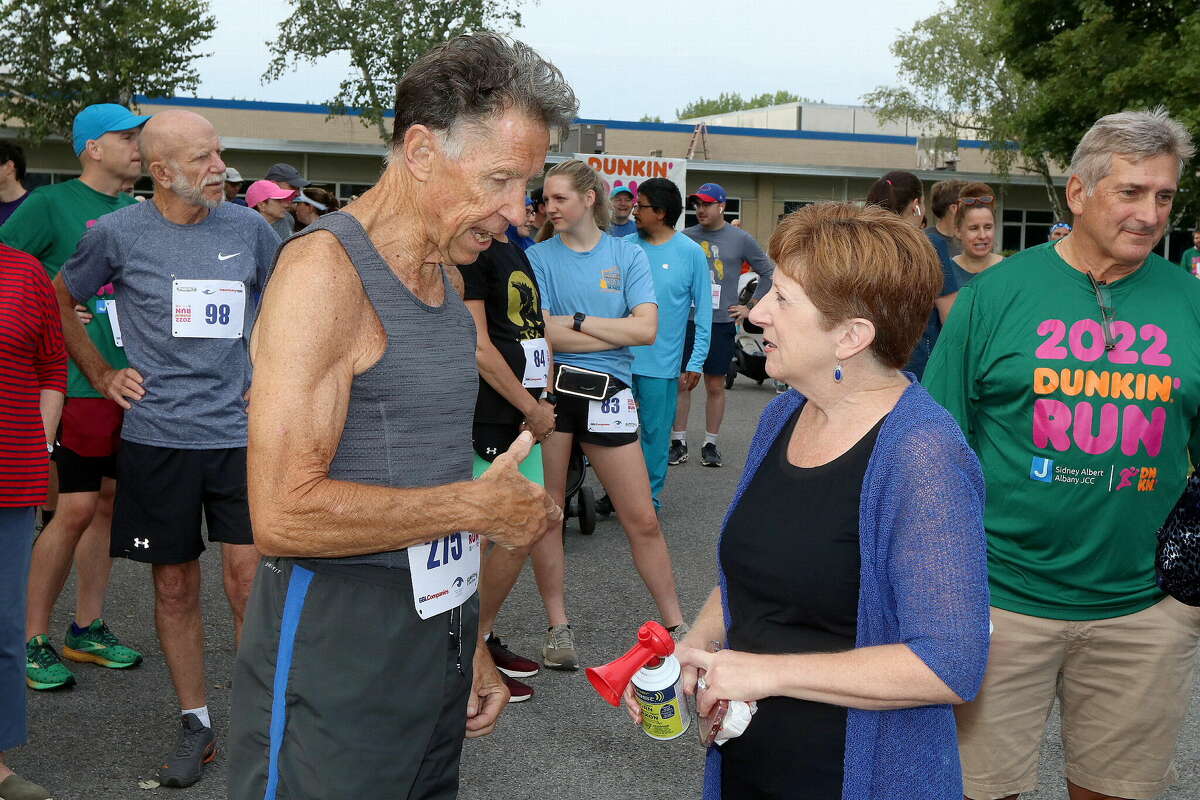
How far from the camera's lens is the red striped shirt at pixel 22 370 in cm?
378

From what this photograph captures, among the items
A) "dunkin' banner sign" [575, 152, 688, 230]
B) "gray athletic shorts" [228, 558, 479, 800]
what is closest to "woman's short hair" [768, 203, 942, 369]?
"gray athletic shorts" [228, 558, 479, 800]

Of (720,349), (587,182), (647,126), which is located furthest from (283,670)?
(647,126)

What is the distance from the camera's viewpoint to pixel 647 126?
4306cm

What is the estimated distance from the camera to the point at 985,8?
164 feet

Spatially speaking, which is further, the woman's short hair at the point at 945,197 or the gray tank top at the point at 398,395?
the woman's short hair at the point at 945,197

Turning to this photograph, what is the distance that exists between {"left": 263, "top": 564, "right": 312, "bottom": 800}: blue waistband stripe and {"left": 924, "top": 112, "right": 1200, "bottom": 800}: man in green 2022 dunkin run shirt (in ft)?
6.25

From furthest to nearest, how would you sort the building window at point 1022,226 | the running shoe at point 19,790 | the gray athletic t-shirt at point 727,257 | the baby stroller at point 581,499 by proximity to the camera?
the building window at point 1022,226, the gray athletic t-shirt at point 727,257, the baby stroller at point 581,499, the running shoe at point 19,790

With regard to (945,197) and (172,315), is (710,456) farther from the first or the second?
(172,315)

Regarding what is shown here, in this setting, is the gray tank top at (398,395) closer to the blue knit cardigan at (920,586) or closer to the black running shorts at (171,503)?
the blue knit cardigan at (920,586)

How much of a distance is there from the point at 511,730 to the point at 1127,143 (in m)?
3.14

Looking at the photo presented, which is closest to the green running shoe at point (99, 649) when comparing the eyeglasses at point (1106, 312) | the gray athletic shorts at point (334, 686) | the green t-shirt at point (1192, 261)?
the gray athletic shorts at point (334, 686)

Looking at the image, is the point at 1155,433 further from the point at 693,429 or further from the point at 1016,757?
the point at 693,429

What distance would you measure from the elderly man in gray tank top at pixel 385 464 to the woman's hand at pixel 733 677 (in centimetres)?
42

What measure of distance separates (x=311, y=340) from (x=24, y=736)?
2.59 m
